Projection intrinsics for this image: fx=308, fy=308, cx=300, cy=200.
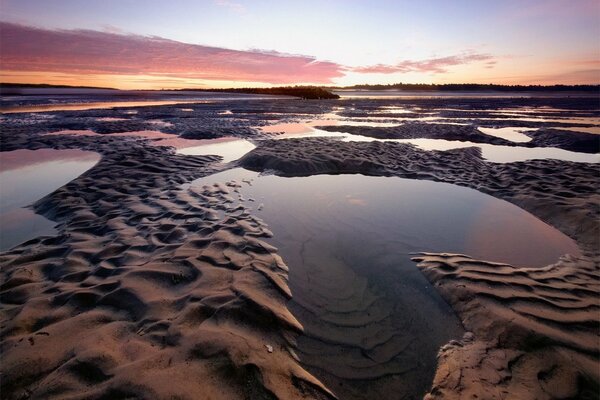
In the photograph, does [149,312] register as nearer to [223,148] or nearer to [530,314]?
[530,314]

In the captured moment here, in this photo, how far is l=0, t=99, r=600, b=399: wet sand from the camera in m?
2.71

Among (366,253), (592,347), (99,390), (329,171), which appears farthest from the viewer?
(329,171)

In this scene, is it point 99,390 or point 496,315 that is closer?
point 99,390

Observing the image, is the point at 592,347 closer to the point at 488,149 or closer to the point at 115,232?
the point at 115,232

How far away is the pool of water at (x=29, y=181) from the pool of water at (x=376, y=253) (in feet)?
12.5

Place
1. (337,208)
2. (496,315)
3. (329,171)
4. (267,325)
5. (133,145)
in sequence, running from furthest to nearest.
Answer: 1. (133,145)
2. (329,171)
3. (337,208)
4. (496,315)
5. (267,325)

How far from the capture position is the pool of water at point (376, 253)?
311 cm

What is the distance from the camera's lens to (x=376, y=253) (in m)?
5.17

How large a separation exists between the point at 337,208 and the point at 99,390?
5435mm

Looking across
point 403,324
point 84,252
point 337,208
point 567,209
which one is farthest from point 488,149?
point 84,252

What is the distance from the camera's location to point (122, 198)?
288 inches

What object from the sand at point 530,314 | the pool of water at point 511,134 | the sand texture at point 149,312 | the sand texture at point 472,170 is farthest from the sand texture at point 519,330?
the pool of water at point 511,134

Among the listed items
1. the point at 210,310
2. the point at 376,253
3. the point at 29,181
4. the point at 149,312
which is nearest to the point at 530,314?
the point at 376,253

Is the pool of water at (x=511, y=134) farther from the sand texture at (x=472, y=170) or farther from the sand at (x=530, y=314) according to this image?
the sand at (x=530, y=314)
